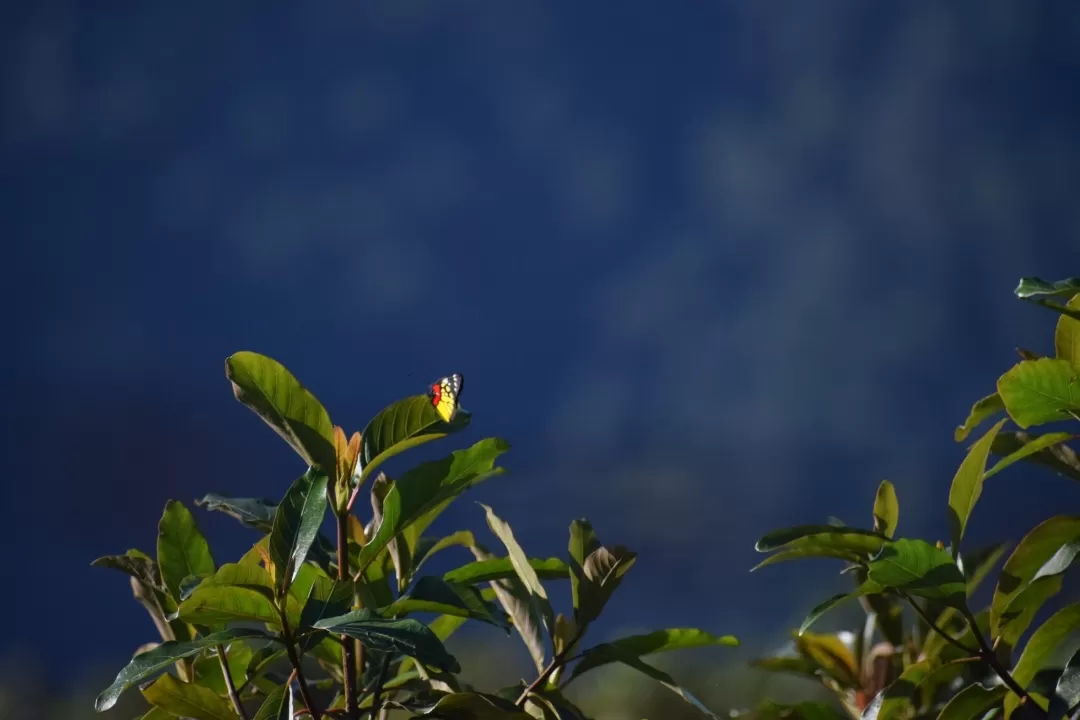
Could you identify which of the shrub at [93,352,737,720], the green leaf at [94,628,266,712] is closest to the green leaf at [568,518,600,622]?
the shrub at [93,352,737,720]

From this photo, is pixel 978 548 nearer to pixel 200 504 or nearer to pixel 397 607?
pixel 397 607

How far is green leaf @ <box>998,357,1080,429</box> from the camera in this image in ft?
1.97

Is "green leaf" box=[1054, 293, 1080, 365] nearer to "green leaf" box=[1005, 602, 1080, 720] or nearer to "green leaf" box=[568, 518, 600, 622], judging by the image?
"green leaf" box=[1005, 602, 1080, 720]

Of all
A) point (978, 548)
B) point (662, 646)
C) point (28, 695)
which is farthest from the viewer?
point (28, 695)

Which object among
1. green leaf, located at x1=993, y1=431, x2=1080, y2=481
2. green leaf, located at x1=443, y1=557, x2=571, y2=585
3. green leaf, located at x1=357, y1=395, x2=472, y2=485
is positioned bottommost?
green leaf, located at x1=443, y1=557, x2=571, y2=585

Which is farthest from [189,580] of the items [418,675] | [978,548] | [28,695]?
[28,695]

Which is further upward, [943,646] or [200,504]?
[200,504]

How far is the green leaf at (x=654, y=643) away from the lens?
65 cm

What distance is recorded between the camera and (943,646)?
2.43ft

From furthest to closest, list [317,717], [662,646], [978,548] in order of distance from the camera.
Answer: [978,548], [662,646], [317,717]

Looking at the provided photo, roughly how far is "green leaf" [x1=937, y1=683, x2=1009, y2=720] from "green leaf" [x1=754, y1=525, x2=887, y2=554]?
0.32 ft

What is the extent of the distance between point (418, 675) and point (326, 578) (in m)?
0.16

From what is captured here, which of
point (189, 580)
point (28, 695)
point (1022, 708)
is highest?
point (28, 695)

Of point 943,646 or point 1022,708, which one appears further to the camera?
point 943,646
